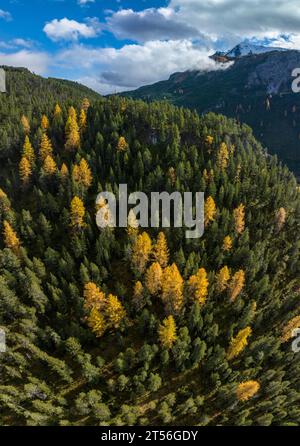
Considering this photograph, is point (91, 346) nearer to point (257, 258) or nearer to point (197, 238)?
point (197, 238)

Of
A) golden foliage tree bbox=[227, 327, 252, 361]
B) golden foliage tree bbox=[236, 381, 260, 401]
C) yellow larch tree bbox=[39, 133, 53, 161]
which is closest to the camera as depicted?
golden foliage tree bbox=[236, 381, 260, 401]

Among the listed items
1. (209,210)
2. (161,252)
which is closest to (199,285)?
(161,252)

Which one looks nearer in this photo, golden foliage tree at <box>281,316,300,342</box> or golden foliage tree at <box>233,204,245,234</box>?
golden foliage tree at <box>281,316,300,342</box>

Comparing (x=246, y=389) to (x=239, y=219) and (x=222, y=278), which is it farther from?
(x=239, y=219)

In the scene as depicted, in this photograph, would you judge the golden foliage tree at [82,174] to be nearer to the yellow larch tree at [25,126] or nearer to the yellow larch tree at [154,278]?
the yellow larch tree at [25,126]

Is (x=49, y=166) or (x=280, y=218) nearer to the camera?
(x=280, y=218)

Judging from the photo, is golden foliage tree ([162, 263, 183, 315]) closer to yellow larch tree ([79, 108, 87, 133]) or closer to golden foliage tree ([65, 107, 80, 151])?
golden foliage tree ([65, 107, 80, 151])

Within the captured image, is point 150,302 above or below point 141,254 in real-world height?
below

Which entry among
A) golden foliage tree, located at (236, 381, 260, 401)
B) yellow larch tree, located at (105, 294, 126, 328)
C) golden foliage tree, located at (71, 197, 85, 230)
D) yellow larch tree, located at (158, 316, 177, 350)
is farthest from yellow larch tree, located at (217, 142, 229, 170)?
golden foliage tree, located at (236, 381, 260, 401)

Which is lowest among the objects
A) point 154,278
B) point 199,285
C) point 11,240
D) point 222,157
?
point 199,285
